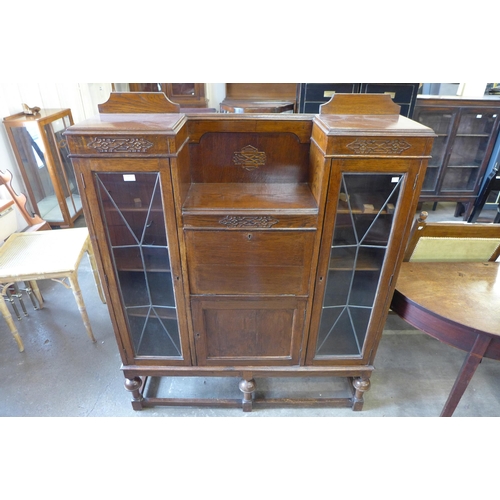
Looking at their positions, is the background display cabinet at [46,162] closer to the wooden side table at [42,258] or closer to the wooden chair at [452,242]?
the wooden side table at [42,258]

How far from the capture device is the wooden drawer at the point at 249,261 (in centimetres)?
106

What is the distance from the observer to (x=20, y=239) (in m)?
1.75

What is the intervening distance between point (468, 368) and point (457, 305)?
0.75 ft

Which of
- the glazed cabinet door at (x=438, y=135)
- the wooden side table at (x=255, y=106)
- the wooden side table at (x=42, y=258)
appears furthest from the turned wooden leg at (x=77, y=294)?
the glazed cabinet door at (x=438, y=135)

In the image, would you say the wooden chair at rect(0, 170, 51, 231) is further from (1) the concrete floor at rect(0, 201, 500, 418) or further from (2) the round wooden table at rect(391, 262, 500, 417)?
(2) the round wooden table at rect(391, 262, 500, 417)

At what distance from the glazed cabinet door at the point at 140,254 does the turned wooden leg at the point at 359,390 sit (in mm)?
722

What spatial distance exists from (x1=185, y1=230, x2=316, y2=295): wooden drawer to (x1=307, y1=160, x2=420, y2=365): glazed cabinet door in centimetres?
8

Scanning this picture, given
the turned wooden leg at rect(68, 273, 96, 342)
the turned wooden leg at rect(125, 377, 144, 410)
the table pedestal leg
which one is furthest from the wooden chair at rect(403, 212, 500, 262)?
the turned wooden leg at rect(68, 273, 96, 342)

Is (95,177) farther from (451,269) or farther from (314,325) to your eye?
(451,269)

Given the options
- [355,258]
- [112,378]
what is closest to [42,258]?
[112,378]

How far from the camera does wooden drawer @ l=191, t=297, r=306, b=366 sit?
1208 millimetres

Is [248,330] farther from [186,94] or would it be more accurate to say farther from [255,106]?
[186,94]

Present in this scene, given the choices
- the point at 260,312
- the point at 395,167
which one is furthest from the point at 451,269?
the point at 260,312

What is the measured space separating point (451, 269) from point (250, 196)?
0.95 m
